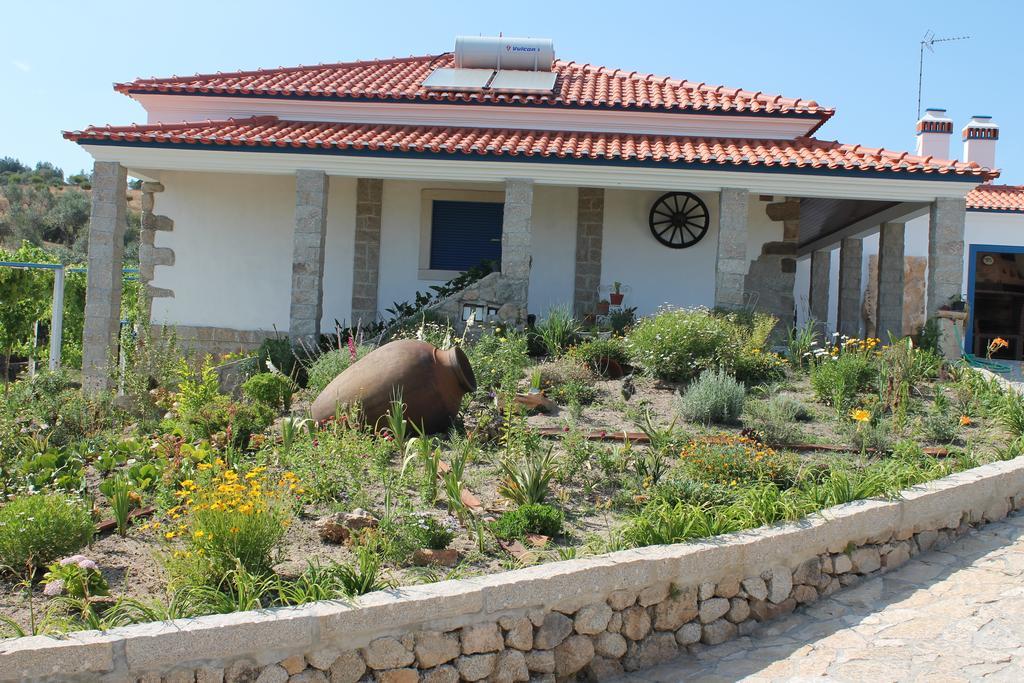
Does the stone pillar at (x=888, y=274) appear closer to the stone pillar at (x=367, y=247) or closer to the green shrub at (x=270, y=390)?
the stone pillar at (x=367, y=247)

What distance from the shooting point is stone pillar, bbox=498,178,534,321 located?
37.2ft

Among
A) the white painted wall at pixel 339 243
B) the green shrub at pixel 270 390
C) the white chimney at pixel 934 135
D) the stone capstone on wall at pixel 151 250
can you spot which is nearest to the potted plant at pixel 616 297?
the white painted wall at pixel 339 243

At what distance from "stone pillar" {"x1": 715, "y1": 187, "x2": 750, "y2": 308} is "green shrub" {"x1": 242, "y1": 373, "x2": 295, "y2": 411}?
5.54 m

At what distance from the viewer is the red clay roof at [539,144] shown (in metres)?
11.4

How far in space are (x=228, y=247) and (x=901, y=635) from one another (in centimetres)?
1138

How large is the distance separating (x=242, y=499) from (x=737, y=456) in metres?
3.41

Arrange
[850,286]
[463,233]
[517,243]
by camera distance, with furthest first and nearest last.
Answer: [850,286]
[463,233]
[517,243]

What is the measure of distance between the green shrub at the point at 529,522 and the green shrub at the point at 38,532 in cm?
240

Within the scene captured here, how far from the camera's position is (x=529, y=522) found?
542 centimetres

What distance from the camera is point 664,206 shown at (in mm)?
13586

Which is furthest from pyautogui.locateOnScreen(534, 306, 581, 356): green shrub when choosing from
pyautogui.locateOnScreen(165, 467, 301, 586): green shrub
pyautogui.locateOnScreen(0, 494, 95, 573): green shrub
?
pyautogui.locateOnScreen(0, 494, 95, 573): green shrub

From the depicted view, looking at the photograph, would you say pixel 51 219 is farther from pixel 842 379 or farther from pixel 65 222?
pixel 842 379

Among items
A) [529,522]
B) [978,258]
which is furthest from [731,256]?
[978,258]

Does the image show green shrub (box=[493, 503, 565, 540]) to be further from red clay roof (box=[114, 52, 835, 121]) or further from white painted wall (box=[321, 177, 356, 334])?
red clay roof (box=[114, 52, 835, 121])
